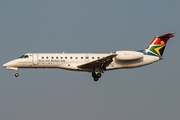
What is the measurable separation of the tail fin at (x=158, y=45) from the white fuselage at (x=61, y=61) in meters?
2.22

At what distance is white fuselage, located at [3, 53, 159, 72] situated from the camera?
3123cm

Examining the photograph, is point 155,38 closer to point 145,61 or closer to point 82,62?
point 145,61

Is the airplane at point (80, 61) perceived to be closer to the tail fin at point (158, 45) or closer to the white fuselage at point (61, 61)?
the white fuselage at point (61, 61)

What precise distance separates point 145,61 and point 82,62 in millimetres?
7110

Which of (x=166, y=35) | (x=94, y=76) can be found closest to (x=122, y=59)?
(x=94, y=76)

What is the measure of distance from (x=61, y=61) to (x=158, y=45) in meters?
11.3

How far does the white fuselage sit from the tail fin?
2217 millimetres

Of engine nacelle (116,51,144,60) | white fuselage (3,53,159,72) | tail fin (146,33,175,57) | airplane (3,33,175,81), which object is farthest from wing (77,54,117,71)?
tail fin (146,33,175,57)

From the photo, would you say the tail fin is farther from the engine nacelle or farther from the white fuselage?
the engine nacelle

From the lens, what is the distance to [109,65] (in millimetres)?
32000

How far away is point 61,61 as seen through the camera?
103 feet

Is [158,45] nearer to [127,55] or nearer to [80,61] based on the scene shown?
[127,55]

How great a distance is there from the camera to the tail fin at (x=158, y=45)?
Answer: 33.2m

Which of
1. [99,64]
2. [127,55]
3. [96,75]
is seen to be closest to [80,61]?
[99,64]
